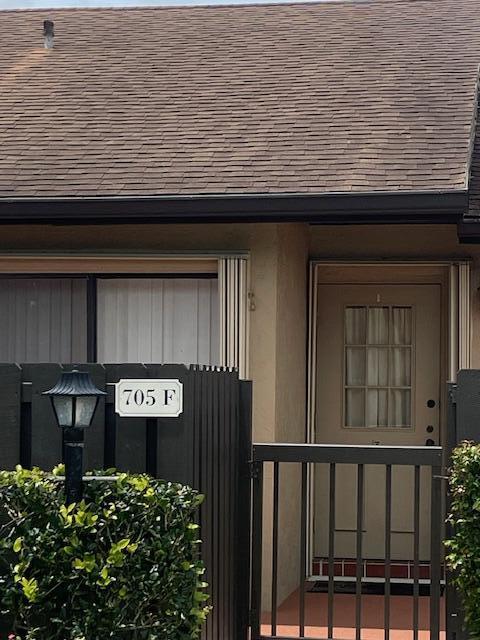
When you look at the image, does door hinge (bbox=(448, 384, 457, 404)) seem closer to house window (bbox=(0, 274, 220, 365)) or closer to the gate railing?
the gate railing

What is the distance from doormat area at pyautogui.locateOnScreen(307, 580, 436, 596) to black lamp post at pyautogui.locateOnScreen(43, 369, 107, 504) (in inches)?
166

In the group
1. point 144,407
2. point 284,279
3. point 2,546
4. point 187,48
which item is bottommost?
point 2,546

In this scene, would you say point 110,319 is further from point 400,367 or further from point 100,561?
point 100,561

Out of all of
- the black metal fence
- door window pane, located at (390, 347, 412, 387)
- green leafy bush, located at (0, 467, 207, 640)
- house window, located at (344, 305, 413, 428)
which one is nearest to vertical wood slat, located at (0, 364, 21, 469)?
the black metal fence

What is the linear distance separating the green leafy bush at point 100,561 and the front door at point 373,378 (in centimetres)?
478

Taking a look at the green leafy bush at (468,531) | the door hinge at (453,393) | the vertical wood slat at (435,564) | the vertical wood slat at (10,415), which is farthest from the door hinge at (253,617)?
the vertical wood slat at (10,415)

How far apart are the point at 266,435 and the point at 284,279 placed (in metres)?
1.20

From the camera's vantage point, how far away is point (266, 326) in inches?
326

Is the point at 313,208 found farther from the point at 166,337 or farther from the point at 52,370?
the point at 52,370

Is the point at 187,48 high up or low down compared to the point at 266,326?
up

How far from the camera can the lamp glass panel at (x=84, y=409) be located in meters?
4.86

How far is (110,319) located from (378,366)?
2.49m

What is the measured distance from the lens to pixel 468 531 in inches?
219

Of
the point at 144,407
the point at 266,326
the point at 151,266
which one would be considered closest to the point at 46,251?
the point at 151,266
